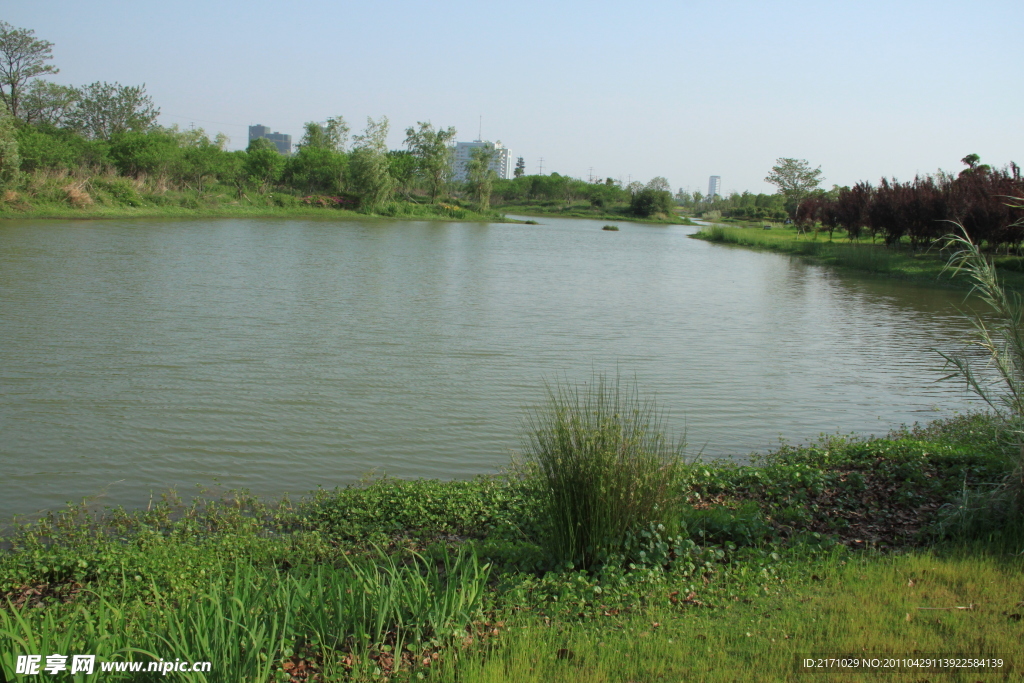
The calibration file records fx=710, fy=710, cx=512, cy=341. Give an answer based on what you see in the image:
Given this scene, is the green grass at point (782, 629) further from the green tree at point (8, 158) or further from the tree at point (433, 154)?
the tree at point (433, 154)

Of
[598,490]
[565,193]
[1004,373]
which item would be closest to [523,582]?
[598,490]

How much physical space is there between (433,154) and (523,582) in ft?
257

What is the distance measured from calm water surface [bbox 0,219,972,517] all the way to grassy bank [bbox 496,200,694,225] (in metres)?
77.9

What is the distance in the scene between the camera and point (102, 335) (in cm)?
1239

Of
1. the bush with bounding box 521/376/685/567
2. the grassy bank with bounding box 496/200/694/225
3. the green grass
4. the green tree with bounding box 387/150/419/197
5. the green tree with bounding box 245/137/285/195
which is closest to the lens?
the green grass

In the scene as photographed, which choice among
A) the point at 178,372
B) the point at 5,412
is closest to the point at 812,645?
the point at 5,412

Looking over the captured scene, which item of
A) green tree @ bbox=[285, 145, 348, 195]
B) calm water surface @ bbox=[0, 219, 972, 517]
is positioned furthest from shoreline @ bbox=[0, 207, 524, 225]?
calm water surface @ bbox=[0, 219, 972, 517]

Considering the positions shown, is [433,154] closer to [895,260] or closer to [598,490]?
[895,260]

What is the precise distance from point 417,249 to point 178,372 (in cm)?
2575

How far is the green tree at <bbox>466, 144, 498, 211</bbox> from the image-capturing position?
7781cm

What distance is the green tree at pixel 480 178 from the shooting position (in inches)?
3063

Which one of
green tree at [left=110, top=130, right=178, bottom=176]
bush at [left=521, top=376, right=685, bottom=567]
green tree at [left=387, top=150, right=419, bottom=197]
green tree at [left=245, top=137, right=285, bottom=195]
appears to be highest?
green tree at [left=387, top=150, right=419, bottom=197]

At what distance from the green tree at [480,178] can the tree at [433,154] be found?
252cm

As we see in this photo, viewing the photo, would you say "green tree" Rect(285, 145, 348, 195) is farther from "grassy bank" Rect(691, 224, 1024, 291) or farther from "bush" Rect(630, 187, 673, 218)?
"bush" Rect(630, 187, 673, 218)
